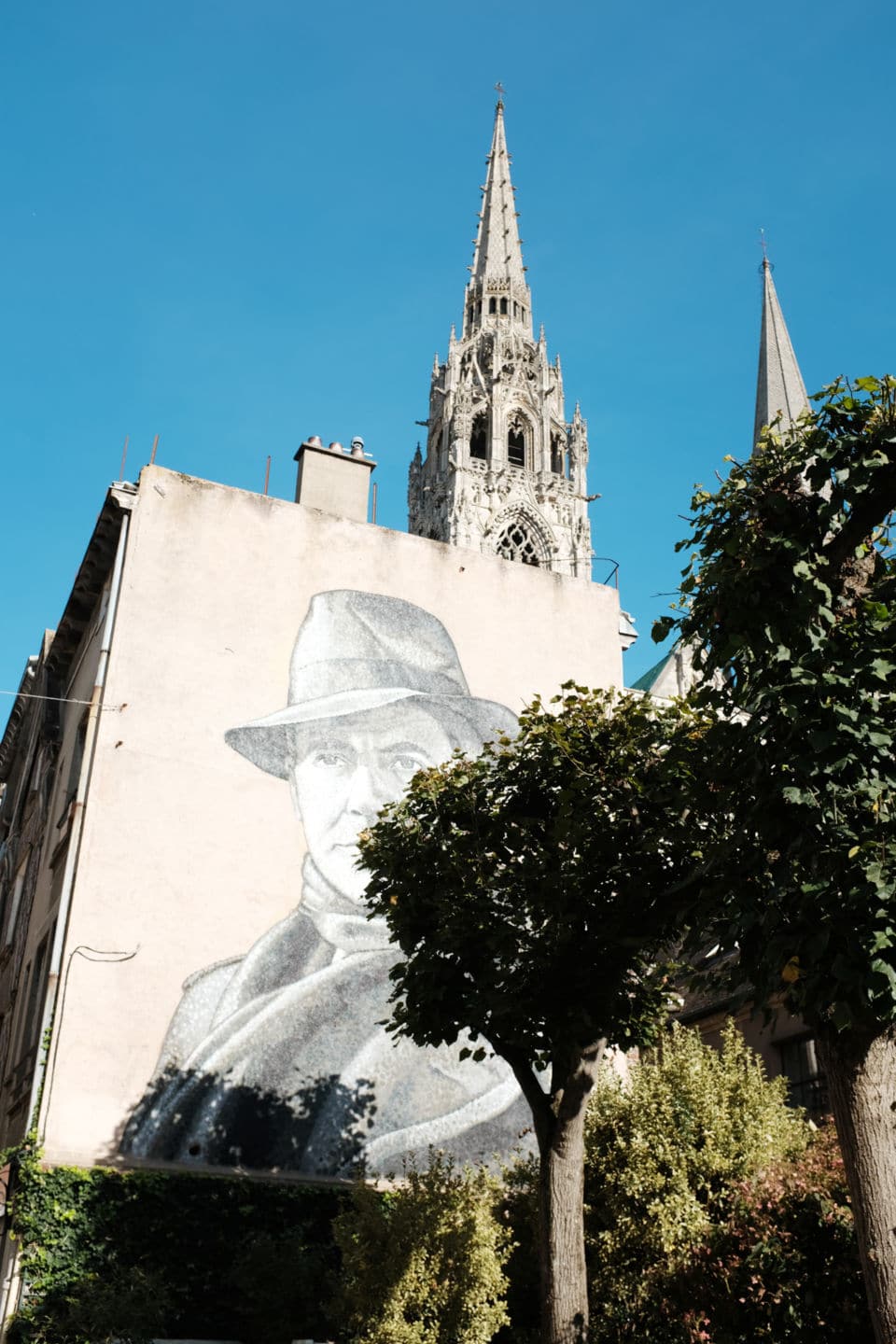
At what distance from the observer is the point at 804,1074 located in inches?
834

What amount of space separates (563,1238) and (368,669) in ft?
38.3

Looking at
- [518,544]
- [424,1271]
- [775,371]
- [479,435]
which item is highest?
[479,435]

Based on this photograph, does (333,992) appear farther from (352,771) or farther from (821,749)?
(821,749)

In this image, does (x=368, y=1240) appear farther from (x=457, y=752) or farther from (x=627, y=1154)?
(x=457, y=752)

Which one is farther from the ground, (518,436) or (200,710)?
(518,436)

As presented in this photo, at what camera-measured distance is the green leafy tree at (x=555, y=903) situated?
43.7ft

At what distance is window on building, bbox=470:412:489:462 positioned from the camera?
86062 millimetres

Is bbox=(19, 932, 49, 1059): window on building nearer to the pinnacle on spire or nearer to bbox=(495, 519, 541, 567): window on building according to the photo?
bbox=(495, 519, 541, 567): window on building

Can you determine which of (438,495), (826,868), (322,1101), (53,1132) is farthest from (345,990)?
(438,495)

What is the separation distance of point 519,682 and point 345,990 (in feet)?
22.5

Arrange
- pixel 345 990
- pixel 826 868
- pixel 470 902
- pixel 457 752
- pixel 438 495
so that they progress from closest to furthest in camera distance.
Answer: pixel 826 868 → pixel 470 902 → pixel 457 752 → pixel 345 990 → pixel 438 495

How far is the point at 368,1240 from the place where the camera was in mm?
14977

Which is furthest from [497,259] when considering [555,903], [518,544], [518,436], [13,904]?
[555,903]

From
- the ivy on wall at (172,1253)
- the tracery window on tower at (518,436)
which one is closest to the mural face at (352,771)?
the ivy on wall at (172,1253)
